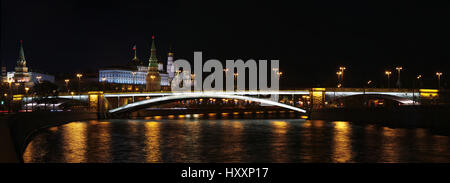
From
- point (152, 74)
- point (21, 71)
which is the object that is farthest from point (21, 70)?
point (152, 74)

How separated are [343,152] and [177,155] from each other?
29.6 feet

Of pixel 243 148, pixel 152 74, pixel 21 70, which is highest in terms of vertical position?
pixel 21 70

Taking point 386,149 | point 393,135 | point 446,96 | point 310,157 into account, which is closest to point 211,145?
point 310,157

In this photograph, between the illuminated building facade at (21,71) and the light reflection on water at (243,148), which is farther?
the illuminated building facade at (21,71)

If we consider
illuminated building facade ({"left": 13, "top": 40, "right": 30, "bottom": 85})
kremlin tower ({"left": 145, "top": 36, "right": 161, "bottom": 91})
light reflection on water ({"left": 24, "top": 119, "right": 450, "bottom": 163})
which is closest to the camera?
light reflection on water ({"left": 24, "top": 119, "right": 450, "bottom": 163})

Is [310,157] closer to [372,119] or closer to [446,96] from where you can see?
[372,119]

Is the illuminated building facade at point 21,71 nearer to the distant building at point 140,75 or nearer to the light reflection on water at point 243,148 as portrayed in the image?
the distant building at point 140,75

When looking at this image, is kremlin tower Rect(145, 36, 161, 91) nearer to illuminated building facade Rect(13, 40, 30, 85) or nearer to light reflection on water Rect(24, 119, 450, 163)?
illuminated building facade Rect(13, 40, 30, 85)

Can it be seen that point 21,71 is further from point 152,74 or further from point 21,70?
point 152,74

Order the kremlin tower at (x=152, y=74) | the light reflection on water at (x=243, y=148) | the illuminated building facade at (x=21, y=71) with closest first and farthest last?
1. the light reflection on water at (x=243, y=148)
2. the illuminated building facade at (x=21, y=71)
3. the kremlin tower at (x=152, y=74)

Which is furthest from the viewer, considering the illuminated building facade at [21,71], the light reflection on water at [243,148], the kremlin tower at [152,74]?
the kremlin tower at [152,74]

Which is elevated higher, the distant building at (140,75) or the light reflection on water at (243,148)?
the distant building at (140,75)

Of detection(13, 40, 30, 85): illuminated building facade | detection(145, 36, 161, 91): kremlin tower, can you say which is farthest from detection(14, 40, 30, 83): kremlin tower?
detection(145, 36, 161, 91): kremlin tower

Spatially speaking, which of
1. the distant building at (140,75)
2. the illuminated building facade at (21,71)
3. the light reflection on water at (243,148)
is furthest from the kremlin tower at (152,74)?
the light reflection on water at (243,148)
